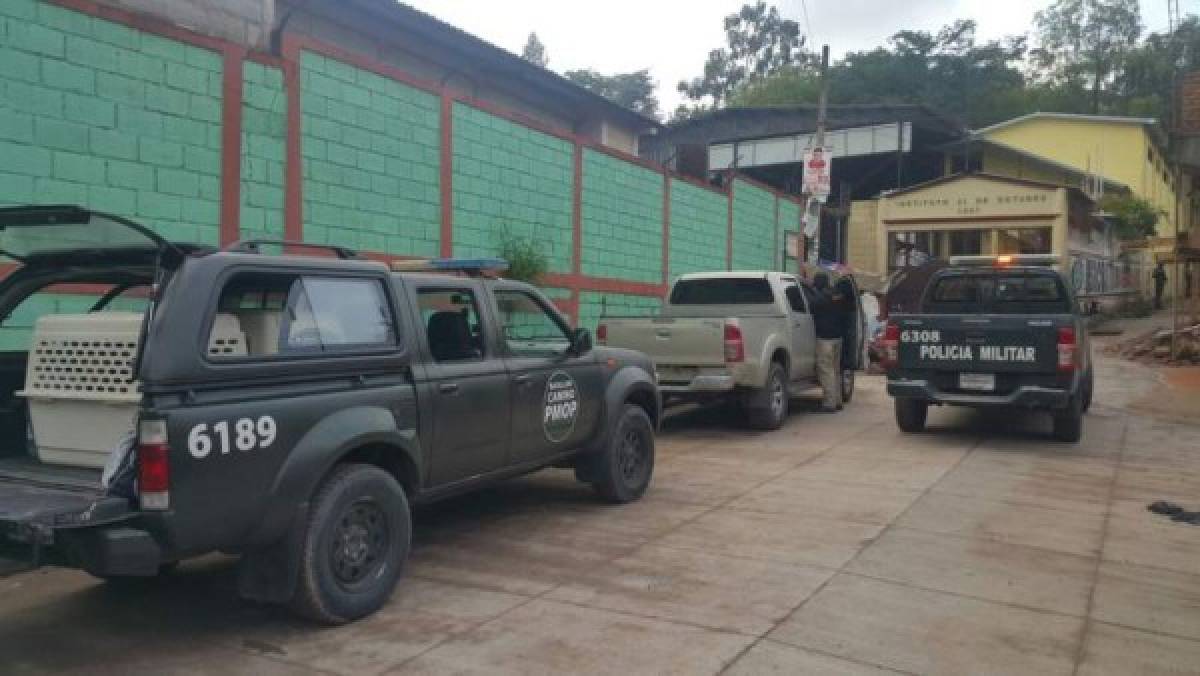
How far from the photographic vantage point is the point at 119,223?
4160 millimetres

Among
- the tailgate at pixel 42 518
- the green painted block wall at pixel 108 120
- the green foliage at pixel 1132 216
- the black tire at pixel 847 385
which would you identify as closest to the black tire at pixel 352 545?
the tailgate at pixel 42 518

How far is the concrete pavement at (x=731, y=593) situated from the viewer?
13.7ft

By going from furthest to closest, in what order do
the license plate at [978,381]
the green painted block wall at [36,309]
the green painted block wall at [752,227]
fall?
1. the green painted block wall at [752,227]
2. the license plate at [978,381]
3. the green painted block wall at [36,309]

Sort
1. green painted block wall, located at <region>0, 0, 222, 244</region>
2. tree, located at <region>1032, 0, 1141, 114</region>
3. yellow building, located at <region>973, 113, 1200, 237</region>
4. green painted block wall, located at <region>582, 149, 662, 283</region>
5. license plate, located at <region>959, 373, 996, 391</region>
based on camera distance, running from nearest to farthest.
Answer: green painted block wall, located at <region>0, 0, 222, 244</region>, license plate, located at <region>959, 373, 996, 391</region>, green painted block wall, located at <region>582, 149, 662, 283</region>, yellow building, located at <region>973, 113, 1200, 237</region>, tree, located at <region>1032, 0, 1141, 114</region>

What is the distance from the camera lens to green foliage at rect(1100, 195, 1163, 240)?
113 feet

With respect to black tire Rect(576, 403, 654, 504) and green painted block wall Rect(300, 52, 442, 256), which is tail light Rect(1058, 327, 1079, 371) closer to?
black tire Rect(576, 403, 654, 504)

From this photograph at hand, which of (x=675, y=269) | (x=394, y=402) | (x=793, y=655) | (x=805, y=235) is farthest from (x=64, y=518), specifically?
(x=805, y=235)

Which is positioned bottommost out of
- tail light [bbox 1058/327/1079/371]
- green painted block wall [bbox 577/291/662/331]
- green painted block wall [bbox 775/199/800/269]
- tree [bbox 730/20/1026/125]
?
tail light [bbox 1058/327/1079/371]

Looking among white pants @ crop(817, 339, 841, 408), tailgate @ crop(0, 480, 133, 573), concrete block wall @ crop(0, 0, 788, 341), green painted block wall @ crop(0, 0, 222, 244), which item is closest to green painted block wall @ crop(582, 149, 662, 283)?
concrete block wall @ crop(0, 0, 788, 341)

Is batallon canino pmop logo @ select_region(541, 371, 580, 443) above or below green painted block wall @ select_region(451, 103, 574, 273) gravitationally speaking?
below

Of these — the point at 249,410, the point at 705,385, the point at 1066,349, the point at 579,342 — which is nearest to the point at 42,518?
the point at 249,410

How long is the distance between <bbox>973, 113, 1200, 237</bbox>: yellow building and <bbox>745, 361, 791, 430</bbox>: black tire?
31.9m

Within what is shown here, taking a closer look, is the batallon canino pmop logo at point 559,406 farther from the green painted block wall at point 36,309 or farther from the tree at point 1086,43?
the tree at point 1086,43

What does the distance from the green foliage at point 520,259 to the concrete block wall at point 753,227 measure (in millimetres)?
7543
